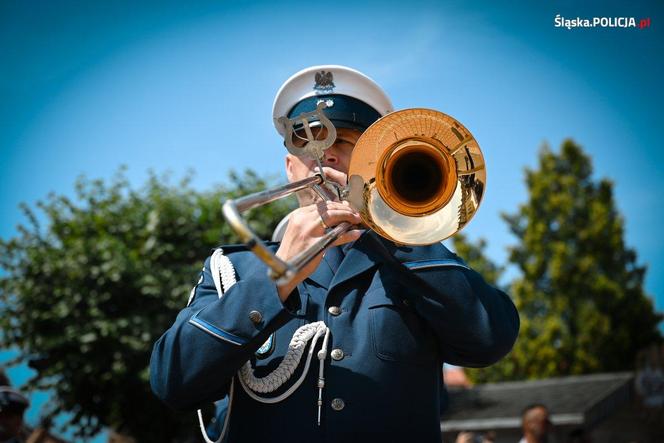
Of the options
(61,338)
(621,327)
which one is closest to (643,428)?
(621,327)

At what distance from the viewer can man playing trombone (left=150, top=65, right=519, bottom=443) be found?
84.4 inches

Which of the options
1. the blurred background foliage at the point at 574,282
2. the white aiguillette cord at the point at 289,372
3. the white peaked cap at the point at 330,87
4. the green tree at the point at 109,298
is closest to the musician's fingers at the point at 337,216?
the white aiguillette cord at the point at 289,372

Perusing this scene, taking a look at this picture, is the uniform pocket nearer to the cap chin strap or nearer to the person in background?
the cap chin strap

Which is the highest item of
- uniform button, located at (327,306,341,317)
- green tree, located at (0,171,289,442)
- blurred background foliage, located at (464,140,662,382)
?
blurred background foliage, located at (464,140,662,382)

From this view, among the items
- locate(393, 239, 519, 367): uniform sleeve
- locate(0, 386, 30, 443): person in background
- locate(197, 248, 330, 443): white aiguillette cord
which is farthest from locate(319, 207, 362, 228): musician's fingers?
locate(0, 386, 30, 443): person in background

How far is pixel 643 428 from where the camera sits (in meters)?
23.2

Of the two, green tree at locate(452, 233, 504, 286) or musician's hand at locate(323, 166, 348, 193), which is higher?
green tree at locate(452, 233, 504, 286)

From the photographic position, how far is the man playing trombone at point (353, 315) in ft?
7.03

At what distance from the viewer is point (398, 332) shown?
7.40 feet

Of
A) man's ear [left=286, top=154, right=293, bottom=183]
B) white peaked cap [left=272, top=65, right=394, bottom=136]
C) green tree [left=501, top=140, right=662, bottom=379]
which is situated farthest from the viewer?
green tree [left=501, top=140, right=662, bottom=379]

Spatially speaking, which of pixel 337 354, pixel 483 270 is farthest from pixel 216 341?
pixel 483 270

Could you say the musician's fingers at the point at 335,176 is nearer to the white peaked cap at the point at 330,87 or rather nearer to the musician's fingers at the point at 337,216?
the musician's fingers at the point at 337,216

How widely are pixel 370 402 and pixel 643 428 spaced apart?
24.2 m

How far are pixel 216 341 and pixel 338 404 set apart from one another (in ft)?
1.37
